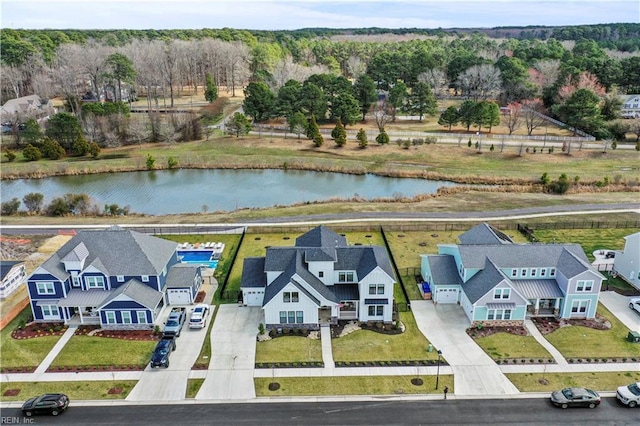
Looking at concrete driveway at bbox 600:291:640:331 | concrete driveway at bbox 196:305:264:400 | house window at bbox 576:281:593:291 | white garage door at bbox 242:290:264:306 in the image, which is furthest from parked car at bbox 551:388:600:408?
white garage door at bbox 242:290:264:306

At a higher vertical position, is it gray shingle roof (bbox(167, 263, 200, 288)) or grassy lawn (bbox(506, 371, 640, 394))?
gray shingle roof (bbox(167, 263, 200, 288))

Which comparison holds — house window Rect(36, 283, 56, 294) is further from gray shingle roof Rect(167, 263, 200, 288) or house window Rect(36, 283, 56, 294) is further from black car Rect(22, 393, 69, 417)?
black car Rect(22, 393, 69, 417)

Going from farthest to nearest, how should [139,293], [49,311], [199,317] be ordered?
1. [49,311]
2. [139,293]
3. [199,317]

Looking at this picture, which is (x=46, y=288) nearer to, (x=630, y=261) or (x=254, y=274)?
(x=254, y=274)

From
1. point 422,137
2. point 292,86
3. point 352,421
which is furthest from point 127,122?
point 352,421

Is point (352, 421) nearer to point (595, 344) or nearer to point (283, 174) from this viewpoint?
point (595, 344)

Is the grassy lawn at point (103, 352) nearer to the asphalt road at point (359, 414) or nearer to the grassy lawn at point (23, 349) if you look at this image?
the grassy lawn at point (23, 349)

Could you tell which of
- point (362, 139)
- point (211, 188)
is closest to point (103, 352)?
point (211, 188)
